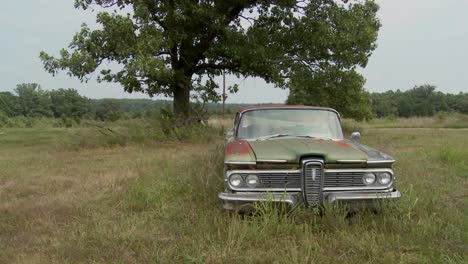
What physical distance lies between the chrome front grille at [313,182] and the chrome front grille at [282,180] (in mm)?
97

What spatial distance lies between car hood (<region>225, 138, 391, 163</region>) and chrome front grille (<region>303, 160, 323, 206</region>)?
116 mm

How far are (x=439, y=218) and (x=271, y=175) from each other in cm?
213

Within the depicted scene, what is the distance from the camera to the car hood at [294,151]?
531 cm

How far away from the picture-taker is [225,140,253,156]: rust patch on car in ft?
18.4

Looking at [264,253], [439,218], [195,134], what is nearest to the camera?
[264,253]

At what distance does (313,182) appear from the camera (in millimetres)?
5285

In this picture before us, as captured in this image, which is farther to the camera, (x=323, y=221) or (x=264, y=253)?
(x=323, y=221)

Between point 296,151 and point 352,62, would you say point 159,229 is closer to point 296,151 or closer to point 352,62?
point 296,151

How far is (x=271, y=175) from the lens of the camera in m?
5.32

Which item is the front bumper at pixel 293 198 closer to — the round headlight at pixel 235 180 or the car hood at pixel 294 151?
the round headlight at pixel 235 180

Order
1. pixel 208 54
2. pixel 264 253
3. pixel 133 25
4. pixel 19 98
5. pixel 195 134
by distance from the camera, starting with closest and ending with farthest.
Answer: pixel 264 253, pixel 133 25, pixel 195 134, pixel 208 54, pixel 19 98

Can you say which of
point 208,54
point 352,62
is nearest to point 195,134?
point 208,54

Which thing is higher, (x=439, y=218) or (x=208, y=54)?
(x=208, y=54)

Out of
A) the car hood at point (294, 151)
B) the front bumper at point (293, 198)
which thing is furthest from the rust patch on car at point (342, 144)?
the front bumper at point (293, 198)
